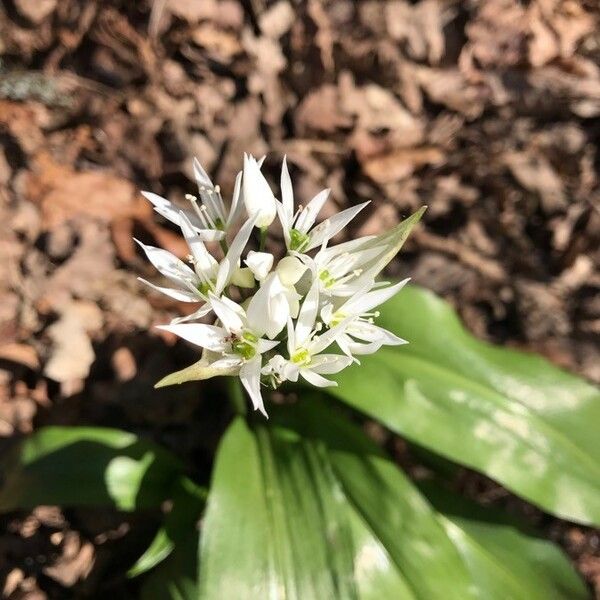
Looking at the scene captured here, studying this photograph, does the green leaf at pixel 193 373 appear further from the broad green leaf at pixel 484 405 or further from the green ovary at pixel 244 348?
the broad green leaf at pixel 484 405

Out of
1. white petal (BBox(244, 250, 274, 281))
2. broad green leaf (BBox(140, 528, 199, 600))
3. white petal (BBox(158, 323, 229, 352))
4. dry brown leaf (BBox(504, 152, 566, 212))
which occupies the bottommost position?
broad green leaf (BBox(140, 528, 199, 600))

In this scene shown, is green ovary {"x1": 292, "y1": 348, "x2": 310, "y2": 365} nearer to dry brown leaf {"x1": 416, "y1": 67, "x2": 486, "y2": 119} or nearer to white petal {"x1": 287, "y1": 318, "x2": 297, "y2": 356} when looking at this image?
white petal {"x1": 287, "y1": 318, "x2": 297, "y2": 356}

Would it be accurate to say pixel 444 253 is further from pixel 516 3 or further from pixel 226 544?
pixel 226 544

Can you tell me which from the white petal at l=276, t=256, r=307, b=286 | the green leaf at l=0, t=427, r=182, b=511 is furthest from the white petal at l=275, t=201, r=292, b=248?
the green leaf at l=0, t=427, r=182, b=511

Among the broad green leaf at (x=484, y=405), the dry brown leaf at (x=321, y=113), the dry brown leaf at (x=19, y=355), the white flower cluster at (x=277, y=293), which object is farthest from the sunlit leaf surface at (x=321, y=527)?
the dry brown leaf at (x=321, y=113)

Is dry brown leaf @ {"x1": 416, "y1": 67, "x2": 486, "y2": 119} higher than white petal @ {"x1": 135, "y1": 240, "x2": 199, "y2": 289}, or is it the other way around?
dry brown leaf @ {"x1": 416, "y1": 67, "x2": 486, "y2": 119}

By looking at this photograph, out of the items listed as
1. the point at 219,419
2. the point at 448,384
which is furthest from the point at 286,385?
the point at 448,384
